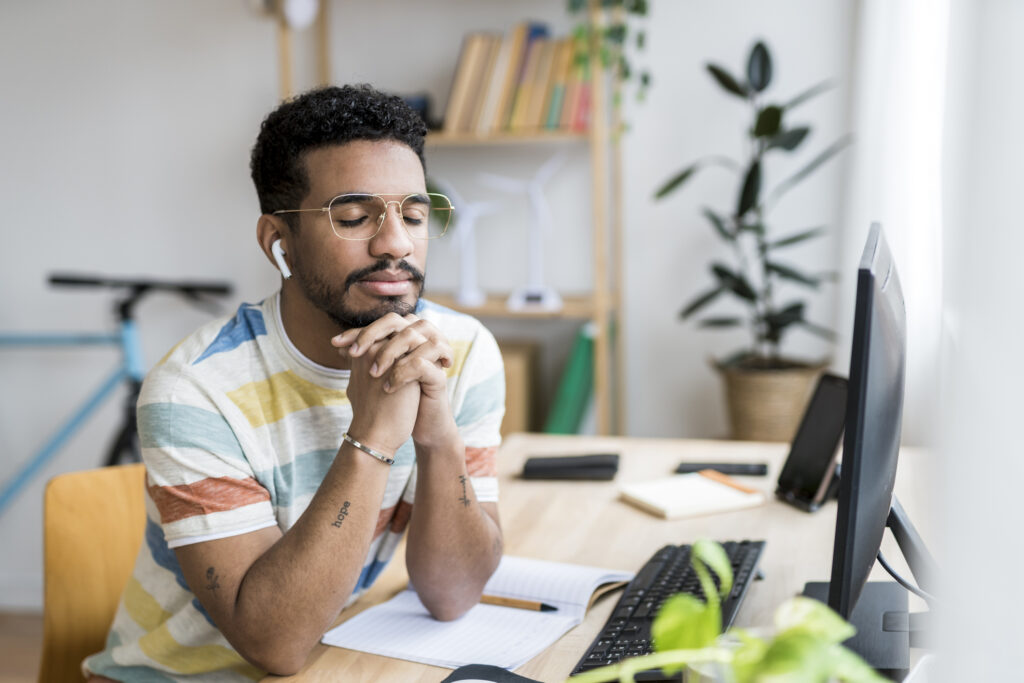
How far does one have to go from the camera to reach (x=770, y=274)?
2.82m

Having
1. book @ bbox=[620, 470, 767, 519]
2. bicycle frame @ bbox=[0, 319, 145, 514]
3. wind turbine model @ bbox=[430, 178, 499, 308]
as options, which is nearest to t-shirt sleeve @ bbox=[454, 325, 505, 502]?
book @ bbox=[620, 470, 767, 519]

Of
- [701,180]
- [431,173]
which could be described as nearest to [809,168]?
[701,180]

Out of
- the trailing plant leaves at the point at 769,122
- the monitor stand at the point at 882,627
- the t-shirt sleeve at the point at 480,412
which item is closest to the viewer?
the monitor stand at the point at 882,627

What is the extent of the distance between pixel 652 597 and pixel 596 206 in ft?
6.17

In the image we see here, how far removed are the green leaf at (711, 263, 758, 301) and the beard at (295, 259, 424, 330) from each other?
1679mm

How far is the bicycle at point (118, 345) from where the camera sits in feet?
10.2

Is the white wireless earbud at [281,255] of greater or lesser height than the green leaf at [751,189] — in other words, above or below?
below

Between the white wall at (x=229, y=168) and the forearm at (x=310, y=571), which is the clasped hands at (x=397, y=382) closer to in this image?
the forearm at (x=310, y=571)

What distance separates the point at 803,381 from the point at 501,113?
3.87 feet

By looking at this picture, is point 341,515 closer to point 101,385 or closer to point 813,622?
point 813,622

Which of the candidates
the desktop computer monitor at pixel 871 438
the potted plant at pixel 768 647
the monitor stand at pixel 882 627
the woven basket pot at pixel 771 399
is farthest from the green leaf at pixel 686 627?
the woven basket pot at pixel 771 399

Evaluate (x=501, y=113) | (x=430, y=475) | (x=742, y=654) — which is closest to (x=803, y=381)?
(x=501, y=113)

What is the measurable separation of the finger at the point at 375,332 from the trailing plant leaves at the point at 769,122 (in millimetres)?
1709

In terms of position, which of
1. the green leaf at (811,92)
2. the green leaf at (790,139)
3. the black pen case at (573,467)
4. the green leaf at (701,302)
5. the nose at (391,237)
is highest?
the green leaf at (811,92)
